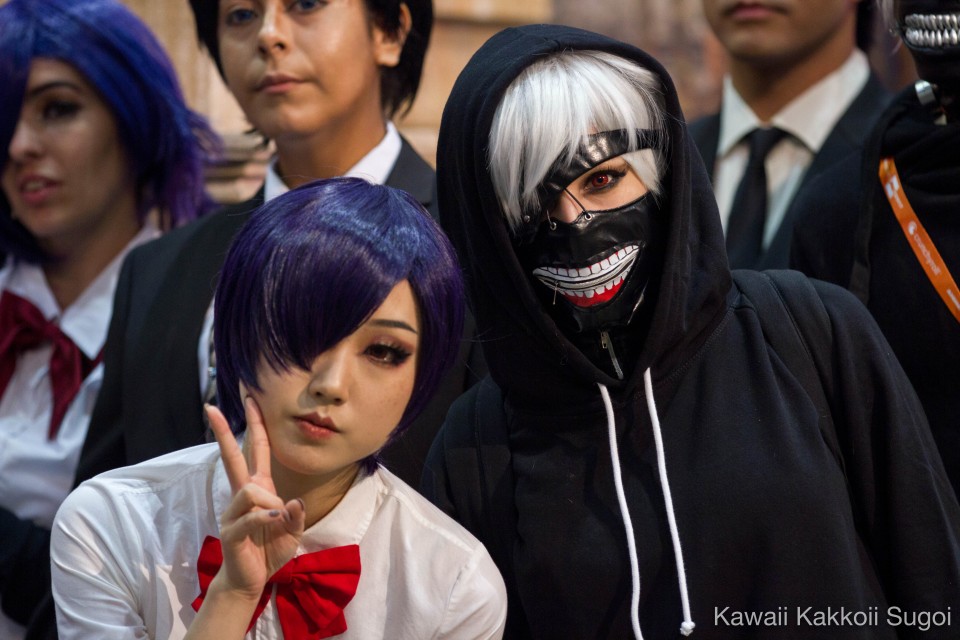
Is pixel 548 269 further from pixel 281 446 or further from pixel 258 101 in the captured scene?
pixel 258 101

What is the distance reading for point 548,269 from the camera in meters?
2.67

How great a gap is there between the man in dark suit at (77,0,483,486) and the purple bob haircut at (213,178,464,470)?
35.7 inches

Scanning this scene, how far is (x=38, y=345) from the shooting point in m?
4.08

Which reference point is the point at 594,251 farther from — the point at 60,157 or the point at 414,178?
the point at 60,157

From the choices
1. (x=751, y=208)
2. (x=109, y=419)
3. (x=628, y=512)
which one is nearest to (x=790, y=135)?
(x=751, y=208)

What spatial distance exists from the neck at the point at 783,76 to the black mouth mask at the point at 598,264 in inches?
70.5

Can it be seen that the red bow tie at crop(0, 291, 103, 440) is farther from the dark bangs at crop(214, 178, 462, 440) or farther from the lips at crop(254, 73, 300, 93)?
the dark bangs at crop(214, 178, 462, 440)

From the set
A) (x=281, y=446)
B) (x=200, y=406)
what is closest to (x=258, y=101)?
(x=200, y=406)

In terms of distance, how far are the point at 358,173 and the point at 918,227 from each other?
4.70 ft

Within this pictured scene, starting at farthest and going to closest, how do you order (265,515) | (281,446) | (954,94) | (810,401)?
(954,94) < (810,401) < (281,446) < (265,515)

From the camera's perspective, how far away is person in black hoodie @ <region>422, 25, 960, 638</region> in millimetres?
2533

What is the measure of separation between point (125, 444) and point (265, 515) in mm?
1502

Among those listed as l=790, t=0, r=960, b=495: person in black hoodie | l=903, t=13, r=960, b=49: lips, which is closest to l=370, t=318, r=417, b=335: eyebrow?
l=790, t=0, r=960, b=495: person in black hoodie

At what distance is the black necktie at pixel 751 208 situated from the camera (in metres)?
4.05
